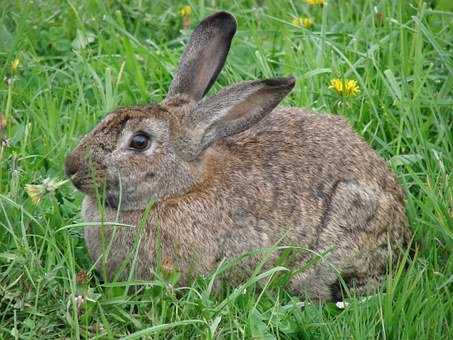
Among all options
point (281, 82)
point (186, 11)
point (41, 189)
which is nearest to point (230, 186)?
point (281, 82)

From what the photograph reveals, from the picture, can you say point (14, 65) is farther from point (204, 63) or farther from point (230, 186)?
point (230, 186)

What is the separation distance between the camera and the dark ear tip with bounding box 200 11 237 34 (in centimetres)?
584

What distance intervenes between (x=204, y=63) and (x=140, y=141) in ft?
2.28

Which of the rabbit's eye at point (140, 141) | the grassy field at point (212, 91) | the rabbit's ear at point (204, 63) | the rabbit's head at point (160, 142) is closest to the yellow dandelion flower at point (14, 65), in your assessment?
the grassy field at point (212, 91)

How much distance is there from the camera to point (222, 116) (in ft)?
18.2

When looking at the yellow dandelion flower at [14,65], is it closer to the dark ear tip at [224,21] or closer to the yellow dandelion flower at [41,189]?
the dark ear tip at [224,21]

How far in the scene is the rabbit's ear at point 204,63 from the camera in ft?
19.4

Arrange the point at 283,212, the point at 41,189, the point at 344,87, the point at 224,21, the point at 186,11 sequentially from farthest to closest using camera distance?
the point at 186,11 < the point at 344,87 < the point at 224,21 < the point at 283,212 < the point at 41,189

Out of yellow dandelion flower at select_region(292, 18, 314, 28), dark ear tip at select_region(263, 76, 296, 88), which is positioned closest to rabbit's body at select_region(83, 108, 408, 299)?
dark ear tip at select_region(263, 76, 296, 88)

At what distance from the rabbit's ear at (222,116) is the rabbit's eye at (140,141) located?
138mm

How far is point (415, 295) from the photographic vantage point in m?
5.09

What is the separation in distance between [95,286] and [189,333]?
2.04 ft

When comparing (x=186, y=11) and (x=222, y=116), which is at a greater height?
(x=222, y=116)

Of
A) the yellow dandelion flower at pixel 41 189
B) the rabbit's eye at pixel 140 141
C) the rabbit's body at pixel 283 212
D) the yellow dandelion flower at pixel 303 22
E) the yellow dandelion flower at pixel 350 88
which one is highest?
the yellow dandelion flower at pixel 41 189
